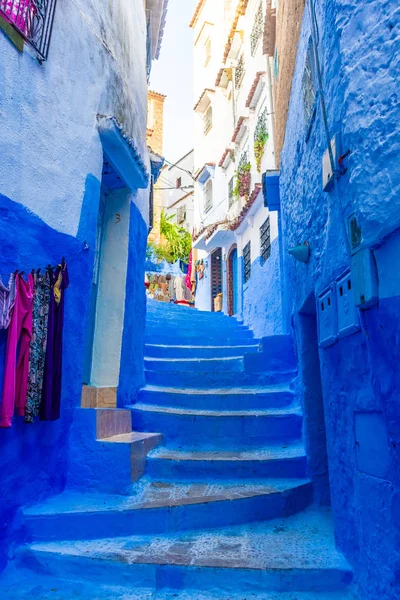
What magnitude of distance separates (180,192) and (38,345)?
1064 inches

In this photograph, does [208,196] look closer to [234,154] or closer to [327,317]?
[234,154]

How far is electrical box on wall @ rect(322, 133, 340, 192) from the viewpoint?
3176 mm

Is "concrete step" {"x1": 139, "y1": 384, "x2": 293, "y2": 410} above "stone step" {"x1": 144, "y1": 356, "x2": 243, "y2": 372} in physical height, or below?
below

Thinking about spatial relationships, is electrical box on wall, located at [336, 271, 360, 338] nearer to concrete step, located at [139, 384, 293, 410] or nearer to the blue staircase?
the blue staircase

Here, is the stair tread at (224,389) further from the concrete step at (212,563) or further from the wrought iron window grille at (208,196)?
the wrought iron window grille at (208,196)

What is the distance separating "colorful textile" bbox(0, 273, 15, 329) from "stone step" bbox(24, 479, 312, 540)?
1.60m


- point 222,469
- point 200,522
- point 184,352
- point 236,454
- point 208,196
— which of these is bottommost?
point 200,522

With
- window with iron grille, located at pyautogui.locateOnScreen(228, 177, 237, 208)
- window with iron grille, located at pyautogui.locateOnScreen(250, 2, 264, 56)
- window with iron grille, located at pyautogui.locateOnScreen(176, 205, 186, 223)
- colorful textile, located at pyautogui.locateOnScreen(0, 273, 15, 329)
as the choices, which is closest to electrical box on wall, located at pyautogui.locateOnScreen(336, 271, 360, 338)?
colorful textile, located at pyautogui.locateOnScreen(0, 273, 15, 329)

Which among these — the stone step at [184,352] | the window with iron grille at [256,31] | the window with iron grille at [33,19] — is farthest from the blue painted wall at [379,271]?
the window with iron grille at [256,31]

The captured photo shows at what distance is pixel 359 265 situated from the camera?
275 centimetres

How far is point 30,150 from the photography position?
12.6 ft

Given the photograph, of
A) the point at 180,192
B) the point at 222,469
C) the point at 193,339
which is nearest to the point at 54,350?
the point at 222,469

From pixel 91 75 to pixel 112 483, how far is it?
4221 mm

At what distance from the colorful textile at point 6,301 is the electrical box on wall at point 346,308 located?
250 centimetres
